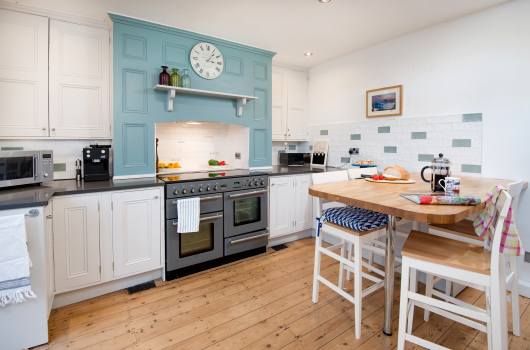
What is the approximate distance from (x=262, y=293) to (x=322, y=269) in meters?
0.77

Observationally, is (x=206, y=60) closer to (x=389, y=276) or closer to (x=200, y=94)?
(x=200, y=94)

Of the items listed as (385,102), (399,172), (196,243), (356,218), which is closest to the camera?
(356,218)

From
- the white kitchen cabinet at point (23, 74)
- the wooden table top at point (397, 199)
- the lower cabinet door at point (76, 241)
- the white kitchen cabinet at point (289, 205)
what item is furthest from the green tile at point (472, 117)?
the white kitchen cabinet at point (23, 74)

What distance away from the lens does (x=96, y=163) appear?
2.67 meters

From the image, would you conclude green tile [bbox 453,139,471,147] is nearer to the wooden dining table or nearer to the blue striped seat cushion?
the wooden dining table

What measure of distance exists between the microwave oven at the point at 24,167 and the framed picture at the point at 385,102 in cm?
350

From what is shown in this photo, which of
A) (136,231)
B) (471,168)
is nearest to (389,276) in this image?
(471,168)

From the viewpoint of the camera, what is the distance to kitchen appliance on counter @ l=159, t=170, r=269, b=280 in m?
2.67

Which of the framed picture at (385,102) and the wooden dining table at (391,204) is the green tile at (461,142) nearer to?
the wooden dining table at (391,204)

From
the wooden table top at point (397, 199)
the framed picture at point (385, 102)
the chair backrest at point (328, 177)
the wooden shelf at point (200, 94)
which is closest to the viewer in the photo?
the wooden table top at point (397, 199)

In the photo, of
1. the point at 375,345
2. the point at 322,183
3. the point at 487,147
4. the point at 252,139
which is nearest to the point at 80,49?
the point at 252,139

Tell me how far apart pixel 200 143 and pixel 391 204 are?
8.98 feet

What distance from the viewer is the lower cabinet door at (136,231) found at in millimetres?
2430

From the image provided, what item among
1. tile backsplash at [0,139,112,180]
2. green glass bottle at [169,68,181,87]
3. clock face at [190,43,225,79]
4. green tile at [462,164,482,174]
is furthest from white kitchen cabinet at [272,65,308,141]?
tile backsplash at [0,139,112,180]
